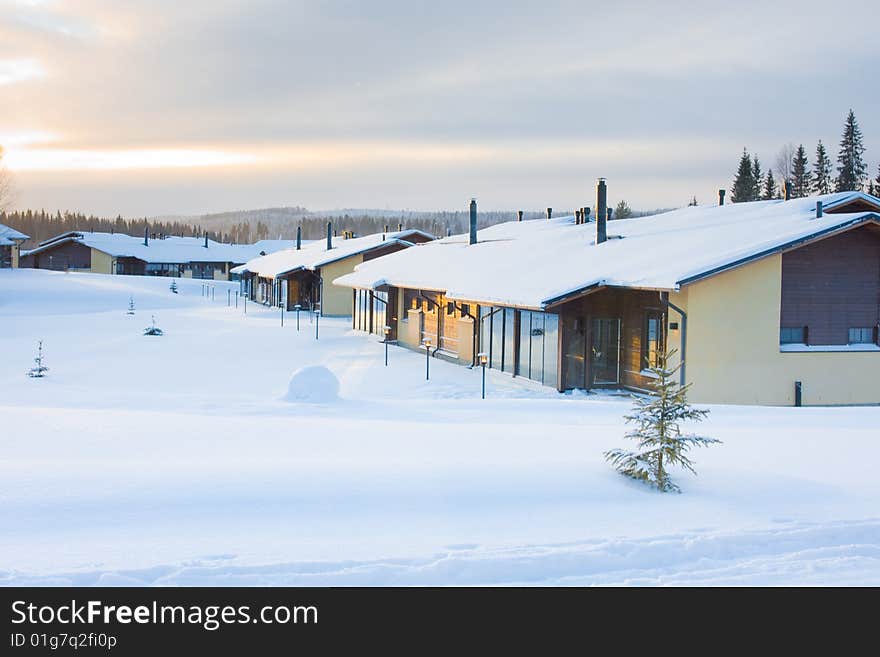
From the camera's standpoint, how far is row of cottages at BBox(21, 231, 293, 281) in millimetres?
80188

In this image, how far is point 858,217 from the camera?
1862cm

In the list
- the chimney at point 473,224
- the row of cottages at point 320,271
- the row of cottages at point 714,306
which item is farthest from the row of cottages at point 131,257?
the row of cottages at point 714,306

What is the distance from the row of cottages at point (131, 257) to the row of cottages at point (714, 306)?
6220cm

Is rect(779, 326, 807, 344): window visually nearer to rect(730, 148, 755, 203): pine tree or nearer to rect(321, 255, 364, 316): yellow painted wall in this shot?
rect(321, 255, 364, 316): yellow painted wall

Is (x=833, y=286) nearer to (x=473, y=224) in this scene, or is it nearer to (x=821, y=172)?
(x=473, y=224)

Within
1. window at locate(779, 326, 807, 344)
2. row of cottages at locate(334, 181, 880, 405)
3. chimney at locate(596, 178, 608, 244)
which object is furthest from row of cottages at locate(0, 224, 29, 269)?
window at locate(779, 326, 807, 344)

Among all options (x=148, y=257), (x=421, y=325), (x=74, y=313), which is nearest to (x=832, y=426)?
(x=421, y=325)

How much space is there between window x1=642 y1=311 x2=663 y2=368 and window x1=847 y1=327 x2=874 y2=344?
15.1 ft

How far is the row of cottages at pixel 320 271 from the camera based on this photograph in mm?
46938

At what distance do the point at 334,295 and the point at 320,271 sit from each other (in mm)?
1559

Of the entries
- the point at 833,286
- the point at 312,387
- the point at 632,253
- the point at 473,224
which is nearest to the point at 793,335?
the point at 833,286
